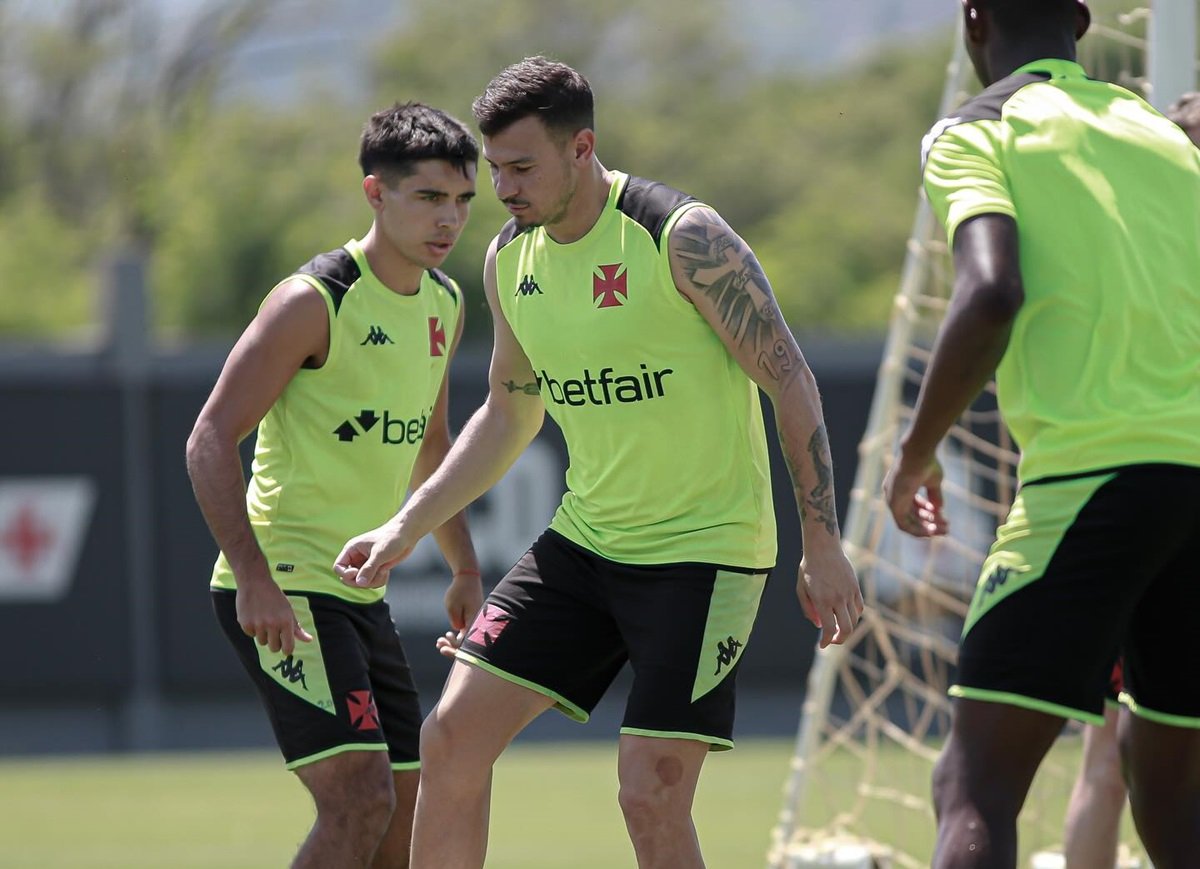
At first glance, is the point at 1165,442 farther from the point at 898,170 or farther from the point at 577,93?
the point at 898,170

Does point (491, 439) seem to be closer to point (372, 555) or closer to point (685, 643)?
point (372, 555)

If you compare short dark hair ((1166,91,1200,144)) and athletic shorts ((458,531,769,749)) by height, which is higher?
short dark hair ((1166,91,1200,144))

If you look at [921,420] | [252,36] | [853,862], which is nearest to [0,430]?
[853,862]

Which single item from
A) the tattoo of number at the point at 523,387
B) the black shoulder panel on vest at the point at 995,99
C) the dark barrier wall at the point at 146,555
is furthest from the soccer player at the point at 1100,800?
the dark barrier wall at the point at 146,555

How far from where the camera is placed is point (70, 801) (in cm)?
1133

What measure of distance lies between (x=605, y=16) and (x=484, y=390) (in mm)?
38372

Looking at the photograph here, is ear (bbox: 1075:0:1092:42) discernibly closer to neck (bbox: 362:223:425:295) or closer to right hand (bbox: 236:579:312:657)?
neck (bbox: 362:223:425:295)

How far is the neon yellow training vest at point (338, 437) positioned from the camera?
17.6ft

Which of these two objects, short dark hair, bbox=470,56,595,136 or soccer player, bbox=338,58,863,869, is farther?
short dark hair, bbox=470,56,595,136

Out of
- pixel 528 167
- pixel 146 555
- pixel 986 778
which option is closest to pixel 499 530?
pixel 146 555

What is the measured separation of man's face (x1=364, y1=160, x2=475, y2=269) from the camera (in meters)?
5.45

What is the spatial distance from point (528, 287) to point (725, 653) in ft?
3.49

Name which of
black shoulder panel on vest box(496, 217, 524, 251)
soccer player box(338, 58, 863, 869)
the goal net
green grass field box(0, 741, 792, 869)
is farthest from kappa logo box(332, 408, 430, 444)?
green grass field box(0, 741, 792, 869)

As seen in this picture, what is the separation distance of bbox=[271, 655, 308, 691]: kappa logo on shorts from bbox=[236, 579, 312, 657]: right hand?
198mm
